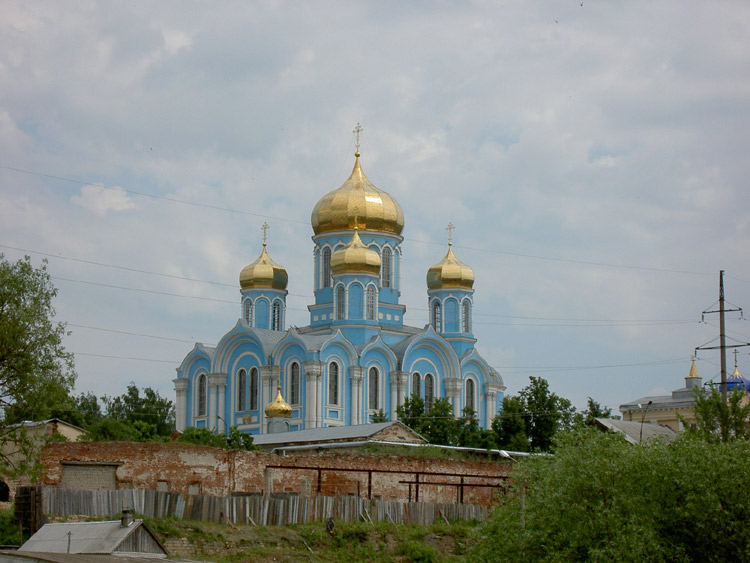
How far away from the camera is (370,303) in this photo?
50.8m

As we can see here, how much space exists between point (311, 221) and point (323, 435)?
65.6ft

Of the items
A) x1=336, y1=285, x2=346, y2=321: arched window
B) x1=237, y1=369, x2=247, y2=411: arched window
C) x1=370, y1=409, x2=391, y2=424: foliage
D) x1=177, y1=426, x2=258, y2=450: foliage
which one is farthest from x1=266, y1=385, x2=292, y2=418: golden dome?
x1=177, y1=426, x2=258, y2=450: foliage

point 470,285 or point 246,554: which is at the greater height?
point 470,285

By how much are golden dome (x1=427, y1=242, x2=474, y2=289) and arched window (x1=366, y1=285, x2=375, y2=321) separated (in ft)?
14.7

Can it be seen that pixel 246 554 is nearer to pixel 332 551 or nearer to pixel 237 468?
pixel 332 551

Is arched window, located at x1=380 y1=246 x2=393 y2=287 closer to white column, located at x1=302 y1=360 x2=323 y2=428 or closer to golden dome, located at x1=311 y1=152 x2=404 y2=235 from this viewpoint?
golden dome, located at x1=311 y1=152 x2=404 y2=235

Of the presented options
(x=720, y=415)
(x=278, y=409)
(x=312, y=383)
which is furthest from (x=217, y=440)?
(x=720, y=415)

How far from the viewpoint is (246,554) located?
23.2 meters

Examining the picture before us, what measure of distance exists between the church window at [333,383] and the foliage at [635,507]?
28.2 m

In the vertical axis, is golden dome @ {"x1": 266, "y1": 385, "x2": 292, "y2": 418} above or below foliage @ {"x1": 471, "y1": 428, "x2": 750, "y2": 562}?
above

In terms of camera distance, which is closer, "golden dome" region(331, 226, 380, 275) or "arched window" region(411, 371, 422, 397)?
"golden dome" region(331, 226, 380, 275)

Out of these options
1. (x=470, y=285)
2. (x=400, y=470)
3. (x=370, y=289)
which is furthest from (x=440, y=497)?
(x=470, y=285)

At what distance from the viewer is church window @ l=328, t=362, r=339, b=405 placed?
4822cm

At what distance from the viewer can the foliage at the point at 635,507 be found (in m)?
18.5
